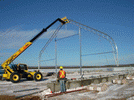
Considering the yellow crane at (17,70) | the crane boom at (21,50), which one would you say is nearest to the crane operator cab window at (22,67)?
the yellow crane at (17,70)

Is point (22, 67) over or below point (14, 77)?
over

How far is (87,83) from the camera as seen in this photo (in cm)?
1073

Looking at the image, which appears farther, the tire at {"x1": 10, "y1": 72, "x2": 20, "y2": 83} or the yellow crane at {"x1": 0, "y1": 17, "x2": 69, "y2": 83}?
the yellow crane at {"x1": 0, "y1": 17, "x2": 69, "y2": 83}

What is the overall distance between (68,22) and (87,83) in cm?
884

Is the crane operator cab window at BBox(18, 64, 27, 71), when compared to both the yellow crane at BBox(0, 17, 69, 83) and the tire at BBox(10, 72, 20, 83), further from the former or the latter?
the tire at BBox(10, 72, 20, 83)

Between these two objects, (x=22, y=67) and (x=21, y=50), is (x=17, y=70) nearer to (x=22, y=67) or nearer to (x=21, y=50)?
(x=22, y=67)

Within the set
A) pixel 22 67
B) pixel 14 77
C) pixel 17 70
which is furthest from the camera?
pixel 22 67

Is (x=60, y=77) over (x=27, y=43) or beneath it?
beneath

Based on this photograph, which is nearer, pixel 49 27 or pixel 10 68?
pixel 10 68

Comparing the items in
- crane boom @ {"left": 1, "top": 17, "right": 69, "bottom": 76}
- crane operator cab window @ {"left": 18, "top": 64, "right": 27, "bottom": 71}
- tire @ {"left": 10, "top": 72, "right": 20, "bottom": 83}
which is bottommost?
tire @ {"left": 10, "top": 72, "right": 20, "bottom": 83}

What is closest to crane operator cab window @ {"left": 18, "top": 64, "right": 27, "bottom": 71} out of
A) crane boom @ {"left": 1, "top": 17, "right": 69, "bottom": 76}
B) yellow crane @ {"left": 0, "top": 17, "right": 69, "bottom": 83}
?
yellow crane @ {"left": 0, "top": 17, "right": 69, "bottom": 83}

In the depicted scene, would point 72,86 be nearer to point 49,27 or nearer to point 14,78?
point 14,78

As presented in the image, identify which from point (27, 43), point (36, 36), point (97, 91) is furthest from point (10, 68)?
point (97, 91)

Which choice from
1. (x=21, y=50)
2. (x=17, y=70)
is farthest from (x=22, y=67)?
(x=21, y=50)
